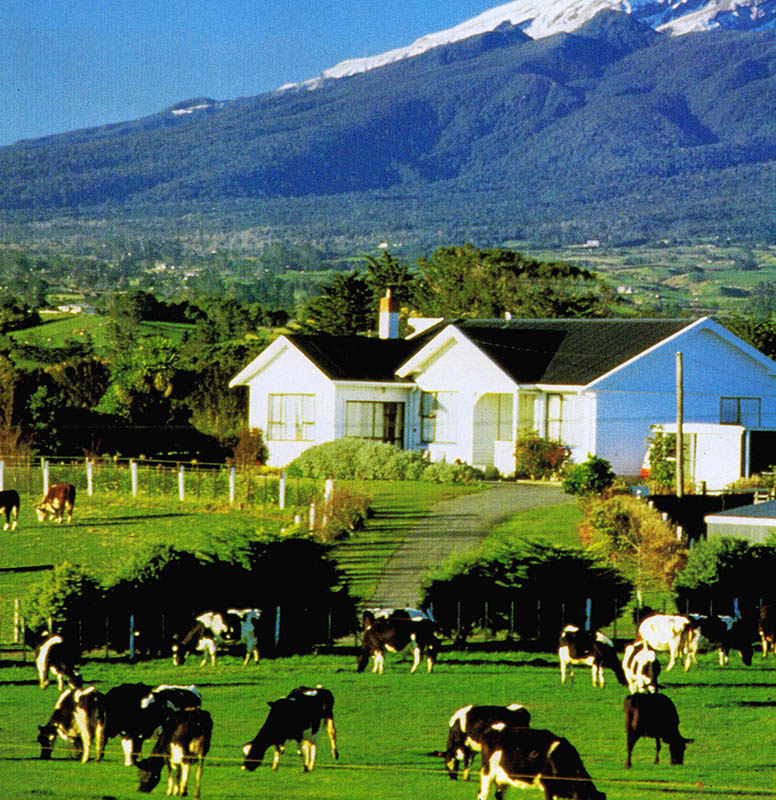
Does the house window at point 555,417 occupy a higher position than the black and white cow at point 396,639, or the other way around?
the house window at point 555,417

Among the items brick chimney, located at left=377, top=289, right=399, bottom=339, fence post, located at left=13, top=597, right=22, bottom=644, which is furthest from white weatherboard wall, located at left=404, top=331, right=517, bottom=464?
fence post, located at left=13, top=597, right=22, bottom=644

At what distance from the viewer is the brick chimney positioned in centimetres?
5278

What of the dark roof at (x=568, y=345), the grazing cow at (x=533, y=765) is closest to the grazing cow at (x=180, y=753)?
the grazing cow at (x=533, y=765)

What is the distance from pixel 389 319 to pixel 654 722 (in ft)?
129

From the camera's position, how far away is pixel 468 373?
45.8 metres

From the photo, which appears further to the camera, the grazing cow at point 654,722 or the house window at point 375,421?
the house window at point 375,421

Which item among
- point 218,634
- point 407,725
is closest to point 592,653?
point 407,725

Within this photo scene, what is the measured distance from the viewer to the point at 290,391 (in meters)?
47.9

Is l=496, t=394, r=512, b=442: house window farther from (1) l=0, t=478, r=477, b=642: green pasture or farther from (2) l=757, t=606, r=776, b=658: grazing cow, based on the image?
(2) l=757, t=606, r=776, b=658: grazing cow

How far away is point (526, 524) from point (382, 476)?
1043cm

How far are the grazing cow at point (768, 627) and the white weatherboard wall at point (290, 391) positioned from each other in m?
25.8

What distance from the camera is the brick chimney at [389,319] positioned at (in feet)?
173

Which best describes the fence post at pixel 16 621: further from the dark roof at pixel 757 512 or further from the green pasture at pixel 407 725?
the dark roof at pixel 757 512

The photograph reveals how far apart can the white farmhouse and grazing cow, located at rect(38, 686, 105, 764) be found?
29.2 m
